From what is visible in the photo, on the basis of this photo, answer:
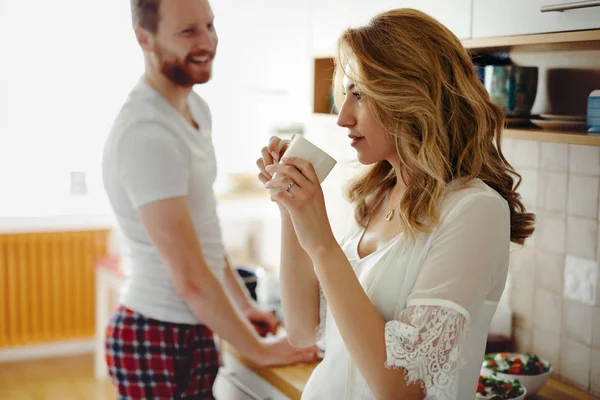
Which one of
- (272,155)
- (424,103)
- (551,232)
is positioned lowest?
(551,232)

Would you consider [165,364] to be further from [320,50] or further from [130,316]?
[320,50]

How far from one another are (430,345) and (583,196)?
762mm

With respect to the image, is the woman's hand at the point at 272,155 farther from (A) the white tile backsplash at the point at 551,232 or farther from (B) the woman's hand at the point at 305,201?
Answer: (A) the white tile backsplash at the point at 551,232

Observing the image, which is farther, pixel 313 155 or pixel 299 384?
pixel 299 384

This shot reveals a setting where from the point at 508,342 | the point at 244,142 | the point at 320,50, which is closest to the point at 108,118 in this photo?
the point at 244,142

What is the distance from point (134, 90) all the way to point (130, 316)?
0.57 meters

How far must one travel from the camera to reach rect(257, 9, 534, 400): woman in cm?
113

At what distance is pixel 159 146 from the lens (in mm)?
1639

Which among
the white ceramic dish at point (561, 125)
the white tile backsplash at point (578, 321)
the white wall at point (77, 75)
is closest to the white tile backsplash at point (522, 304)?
the white tile backsplash at point (578, 321)

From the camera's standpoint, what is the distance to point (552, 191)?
5.74 feet

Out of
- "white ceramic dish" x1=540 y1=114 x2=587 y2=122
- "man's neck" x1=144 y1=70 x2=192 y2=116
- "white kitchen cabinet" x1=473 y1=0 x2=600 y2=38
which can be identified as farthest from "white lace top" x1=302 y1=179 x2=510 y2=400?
"man's neck" x1=144 y1=70 x2=192 y2=116

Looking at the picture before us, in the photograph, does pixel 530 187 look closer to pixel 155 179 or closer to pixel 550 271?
pixel 550 271

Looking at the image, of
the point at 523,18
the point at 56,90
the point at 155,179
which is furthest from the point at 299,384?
the point at 56,90

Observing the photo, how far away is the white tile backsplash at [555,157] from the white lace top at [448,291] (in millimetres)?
590
